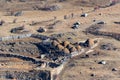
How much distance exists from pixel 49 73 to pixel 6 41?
49.5 feet

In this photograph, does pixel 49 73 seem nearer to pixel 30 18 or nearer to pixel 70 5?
pixel 30 18

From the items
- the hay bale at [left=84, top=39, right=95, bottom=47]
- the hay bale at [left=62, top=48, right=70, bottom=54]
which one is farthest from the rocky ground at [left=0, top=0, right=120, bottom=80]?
the hay bale at [left=84, top=39, right=95, bottom=47]

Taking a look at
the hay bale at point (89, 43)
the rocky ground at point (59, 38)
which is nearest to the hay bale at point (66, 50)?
the rocky ground at point (59, 38)

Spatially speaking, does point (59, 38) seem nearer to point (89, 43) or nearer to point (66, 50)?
point (89, 43)

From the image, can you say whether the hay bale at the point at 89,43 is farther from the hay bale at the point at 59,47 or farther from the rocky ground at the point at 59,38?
the hay bale at the point at 59,47

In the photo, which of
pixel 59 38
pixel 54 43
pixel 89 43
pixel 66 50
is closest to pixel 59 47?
pixel 66 50

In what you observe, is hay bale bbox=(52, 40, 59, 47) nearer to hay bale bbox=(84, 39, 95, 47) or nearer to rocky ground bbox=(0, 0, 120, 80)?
rocky ground bbox=(0, 0, 120, 80)

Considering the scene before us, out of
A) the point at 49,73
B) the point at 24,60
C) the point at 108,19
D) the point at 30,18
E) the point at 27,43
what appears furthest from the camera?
the point at 30,18

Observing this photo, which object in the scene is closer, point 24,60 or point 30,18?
point 24,60

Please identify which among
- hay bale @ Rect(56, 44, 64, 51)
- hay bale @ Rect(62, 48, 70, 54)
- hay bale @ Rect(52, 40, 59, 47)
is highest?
hay bale @ Rect(52, 40, 59, 47)

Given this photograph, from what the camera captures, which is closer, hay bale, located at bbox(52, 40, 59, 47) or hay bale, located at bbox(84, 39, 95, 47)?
hay bale, located at bbox(52, 40, 59, 47)

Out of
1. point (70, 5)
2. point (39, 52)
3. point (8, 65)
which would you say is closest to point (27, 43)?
point (39, 52)

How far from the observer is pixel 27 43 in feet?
205

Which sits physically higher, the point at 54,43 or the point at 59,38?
the point at 54,43
